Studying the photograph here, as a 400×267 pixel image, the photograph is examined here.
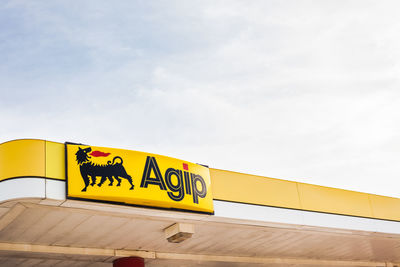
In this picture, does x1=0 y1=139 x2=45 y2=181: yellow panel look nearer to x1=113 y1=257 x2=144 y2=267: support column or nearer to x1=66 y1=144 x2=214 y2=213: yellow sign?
x1=66 y1=144 x2=214 y2=213: yellow sign

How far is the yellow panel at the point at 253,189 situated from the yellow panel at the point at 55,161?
4081 millimetres

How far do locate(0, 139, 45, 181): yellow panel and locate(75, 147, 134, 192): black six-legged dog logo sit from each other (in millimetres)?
869

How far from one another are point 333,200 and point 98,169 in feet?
26.2

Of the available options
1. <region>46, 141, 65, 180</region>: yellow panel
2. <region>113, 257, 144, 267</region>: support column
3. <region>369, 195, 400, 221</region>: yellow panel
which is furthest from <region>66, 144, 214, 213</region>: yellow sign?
<region>369, 195, 400, 221</region>: yellow panel

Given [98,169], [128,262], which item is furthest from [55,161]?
[128,262]

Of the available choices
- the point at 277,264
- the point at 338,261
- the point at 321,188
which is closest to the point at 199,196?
the point at 321,188

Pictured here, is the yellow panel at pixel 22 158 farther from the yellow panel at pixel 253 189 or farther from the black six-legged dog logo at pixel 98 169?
the yellow panel at pixel 253 189

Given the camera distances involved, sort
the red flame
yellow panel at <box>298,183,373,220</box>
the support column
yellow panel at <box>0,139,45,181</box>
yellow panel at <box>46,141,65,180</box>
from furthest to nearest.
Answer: yellow panel at <box>298,183,373,220</box> < the support column < the red flame < yellow panel at <box>46,141,65,180</box> < yellow panel at <box>0,139,45,181</box>

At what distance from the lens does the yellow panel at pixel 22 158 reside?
36.9 ft

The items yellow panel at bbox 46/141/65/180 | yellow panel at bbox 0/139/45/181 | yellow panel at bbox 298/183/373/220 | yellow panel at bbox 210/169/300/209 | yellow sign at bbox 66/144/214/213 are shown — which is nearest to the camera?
yellow panel at bbox 0/139/45/181

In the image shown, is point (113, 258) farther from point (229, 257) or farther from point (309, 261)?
point (309, 261)

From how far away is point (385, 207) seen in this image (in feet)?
59.3

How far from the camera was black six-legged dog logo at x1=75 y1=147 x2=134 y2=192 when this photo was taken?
1184 centimetres

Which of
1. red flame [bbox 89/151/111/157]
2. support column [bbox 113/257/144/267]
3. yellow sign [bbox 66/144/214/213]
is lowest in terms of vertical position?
support column [bbox 113/257/144/267]
